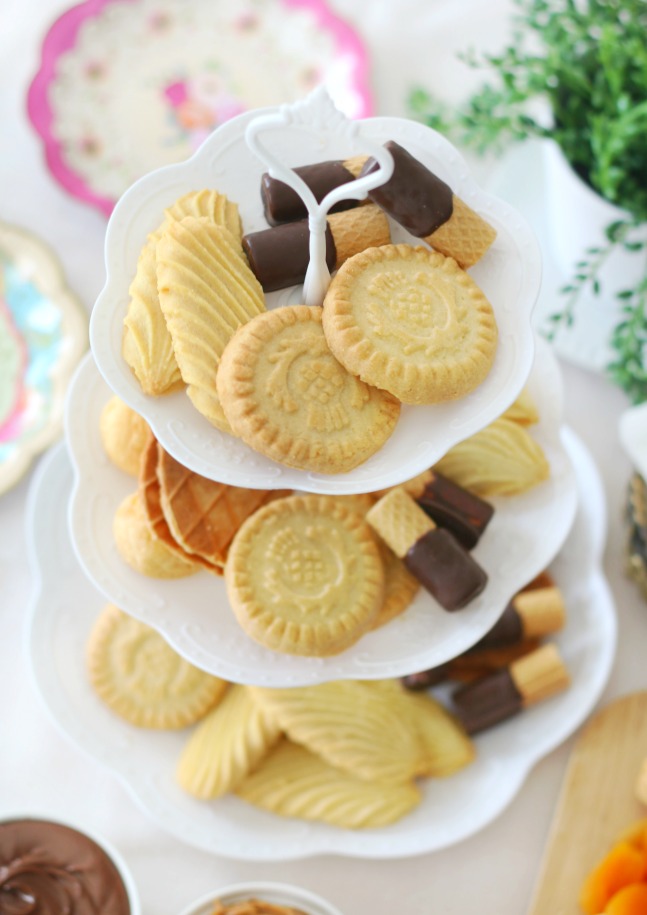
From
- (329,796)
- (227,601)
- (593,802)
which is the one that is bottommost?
(593,802)

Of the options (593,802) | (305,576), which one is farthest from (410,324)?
(593,802)

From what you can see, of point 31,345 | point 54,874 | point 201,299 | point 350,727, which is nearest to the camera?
point 201,299

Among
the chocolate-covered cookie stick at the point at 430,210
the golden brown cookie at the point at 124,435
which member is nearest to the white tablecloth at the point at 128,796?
the golden brown cookie at the point at 124,435

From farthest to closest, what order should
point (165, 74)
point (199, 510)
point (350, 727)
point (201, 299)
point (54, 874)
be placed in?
point (165, 74)
point (350, 727)
point (54, 874)
point (199, 510)
point (201, 299)

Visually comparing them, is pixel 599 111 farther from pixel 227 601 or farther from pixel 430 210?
Answer: pixel 227 601

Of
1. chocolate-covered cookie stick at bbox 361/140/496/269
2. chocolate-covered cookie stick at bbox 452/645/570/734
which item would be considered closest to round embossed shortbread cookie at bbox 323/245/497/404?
chocolate-covered cookie stick at bbox 361/140/496/269

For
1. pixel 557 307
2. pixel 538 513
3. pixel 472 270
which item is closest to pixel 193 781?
pixel 538 513

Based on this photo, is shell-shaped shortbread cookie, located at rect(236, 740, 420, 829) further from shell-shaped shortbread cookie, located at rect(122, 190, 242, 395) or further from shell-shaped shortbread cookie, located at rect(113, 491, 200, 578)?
shell-shaped shortbread cookie, located at rect(122, 190, 242, 395)
